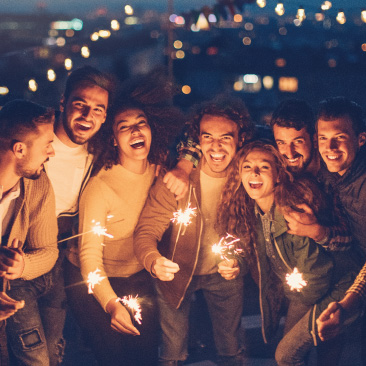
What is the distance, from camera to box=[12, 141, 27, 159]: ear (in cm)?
363

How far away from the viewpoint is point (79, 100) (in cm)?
416

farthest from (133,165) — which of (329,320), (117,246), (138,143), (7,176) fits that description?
(329,320)

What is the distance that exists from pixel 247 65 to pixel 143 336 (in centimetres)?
3465

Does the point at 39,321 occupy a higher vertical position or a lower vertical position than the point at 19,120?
lower

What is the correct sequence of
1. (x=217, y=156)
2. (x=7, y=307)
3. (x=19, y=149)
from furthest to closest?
(x=217, y=156) → (x=19, y=149) → (x=7, y=307)

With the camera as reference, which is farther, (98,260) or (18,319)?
(98,260)

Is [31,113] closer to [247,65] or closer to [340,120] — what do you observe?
[340,120]

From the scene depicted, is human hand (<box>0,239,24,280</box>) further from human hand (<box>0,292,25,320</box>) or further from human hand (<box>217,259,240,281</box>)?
human hand (<box>217,259,240,281</box>)

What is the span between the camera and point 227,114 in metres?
4.18

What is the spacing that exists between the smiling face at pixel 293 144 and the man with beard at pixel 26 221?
5.88 feet

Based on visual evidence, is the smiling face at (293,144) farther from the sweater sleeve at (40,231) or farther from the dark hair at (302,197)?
the sweater sleeve at (40,231)

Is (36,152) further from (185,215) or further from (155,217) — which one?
(185,215)

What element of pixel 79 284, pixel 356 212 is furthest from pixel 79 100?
pixel 356 212

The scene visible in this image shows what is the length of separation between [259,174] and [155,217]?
0.94m
